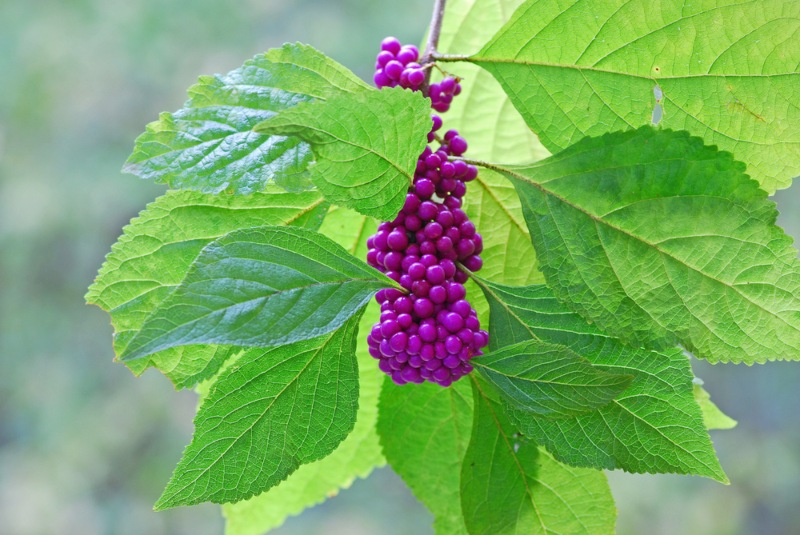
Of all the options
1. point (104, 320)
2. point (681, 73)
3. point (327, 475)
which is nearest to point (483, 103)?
point (681, 73)

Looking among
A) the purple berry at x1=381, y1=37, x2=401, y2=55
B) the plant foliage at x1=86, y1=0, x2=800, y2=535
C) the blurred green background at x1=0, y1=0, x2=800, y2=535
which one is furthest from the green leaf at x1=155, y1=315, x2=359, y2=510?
the blurred green background at x1=0, y1=0, x2=800, y2=535

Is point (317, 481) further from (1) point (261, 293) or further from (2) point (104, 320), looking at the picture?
(2) point (104, 320)

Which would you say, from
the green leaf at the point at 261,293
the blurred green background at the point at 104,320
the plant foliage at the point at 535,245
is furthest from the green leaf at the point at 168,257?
the blurred green background at the point at 104,320

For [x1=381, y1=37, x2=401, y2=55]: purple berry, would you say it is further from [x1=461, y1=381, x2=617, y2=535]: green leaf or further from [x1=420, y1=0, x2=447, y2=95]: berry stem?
[x1=461, y1=381, x2=617, y2=535]: green leaf

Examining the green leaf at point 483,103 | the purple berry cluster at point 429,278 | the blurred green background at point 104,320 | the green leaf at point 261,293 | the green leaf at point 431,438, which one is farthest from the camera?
the blurred green background at point 104,320

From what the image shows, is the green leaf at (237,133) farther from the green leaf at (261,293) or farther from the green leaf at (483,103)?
the green leaf at (483,103)

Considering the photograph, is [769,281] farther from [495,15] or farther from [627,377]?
[495,15]

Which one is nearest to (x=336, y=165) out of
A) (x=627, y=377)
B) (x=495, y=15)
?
(x=627, y=377)
